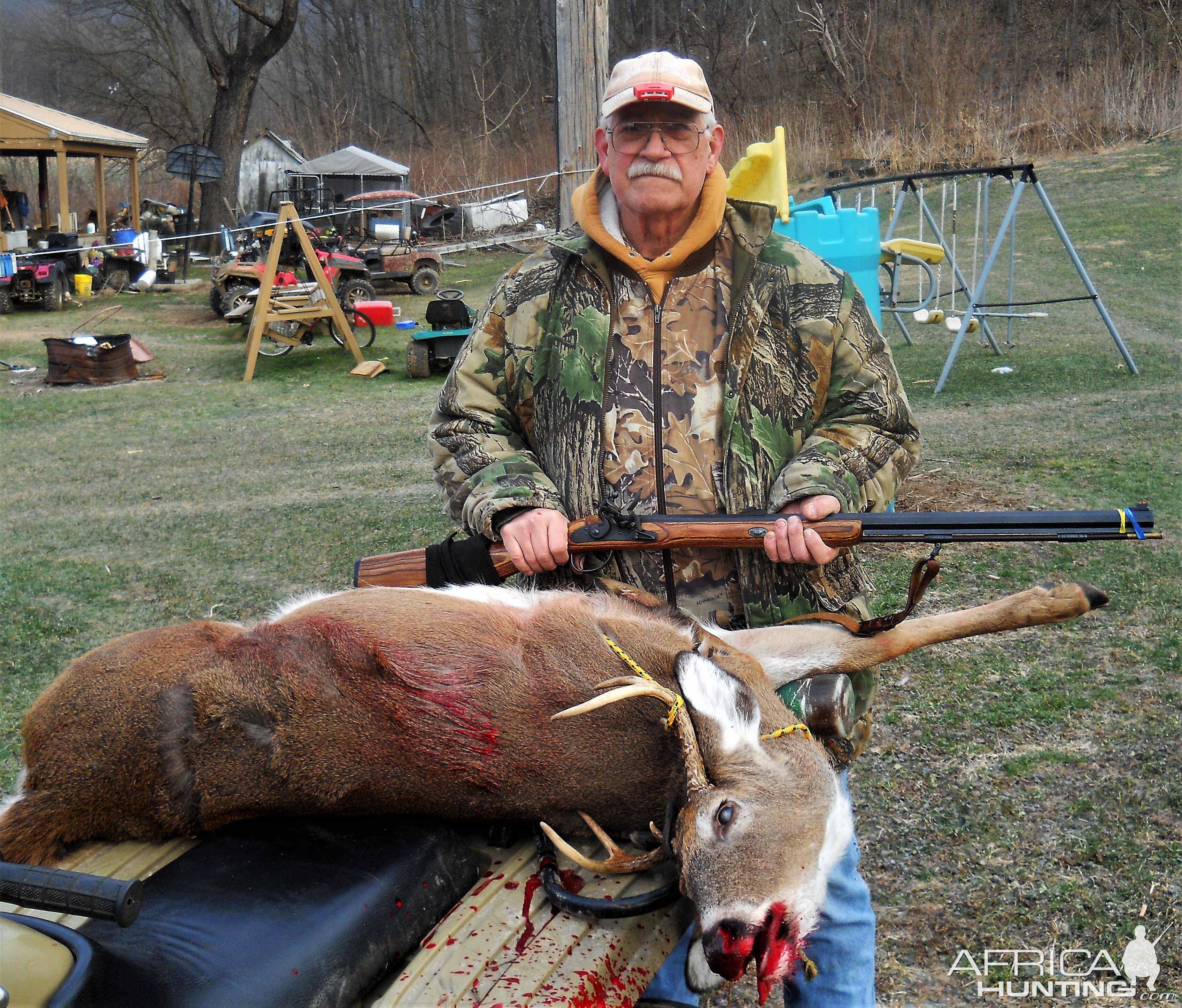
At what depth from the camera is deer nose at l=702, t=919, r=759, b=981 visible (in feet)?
5.73

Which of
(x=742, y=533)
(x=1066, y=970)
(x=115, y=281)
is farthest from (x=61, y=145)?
(x=1066, y=970)

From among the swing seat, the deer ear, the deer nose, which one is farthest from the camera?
the swing seat

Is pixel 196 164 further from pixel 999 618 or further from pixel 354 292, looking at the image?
pixel 999 618

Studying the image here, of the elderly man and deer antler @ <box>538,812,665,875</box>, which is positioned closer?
deer antler @ <box>538,812,665,875</box>

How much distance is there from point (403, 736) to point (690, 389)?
1.17 meters

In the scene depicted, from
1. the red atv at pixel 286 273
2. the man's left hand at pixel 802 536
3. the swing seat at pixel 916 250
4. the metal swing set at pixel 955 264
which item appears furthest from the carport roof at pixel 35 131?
the man's left hand at pixel 802 536

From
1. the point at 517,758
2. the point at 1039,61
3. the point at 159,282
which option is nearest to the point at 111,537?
the point at 517,758

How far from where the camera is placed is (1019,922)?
3.19m

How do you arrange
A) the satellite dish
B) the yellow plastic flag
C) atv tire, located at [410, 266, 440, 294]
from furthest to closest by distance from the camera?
the satellite dish
atv tire, located at [410, 266, 440, 294]
the yellow plastic flag

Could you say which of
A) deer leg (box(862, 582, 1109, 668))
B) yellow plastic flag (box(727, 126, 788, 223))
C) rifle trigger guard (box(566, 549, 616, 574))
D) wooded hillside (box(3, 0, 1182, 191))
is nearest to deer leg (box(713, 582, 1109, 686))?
deer leg (box(862, 582, 1109, 668))

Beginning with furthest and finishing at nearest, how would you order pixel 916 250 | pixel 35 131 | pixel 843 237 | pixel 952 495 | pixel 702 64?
pixel 702 64
pixel 35 131
pixel 916 250
pixel 952 495
pixel 843 237

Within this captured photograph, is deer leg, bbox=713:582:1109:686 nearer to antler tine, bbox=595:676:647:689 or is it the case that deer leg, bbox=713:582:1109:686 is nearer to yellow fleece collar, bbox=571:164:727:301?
antler tine, bbox=595:676:647:689

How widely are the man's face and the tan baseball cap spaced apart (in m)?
0.02

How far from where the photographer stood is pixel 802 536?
2.54m
